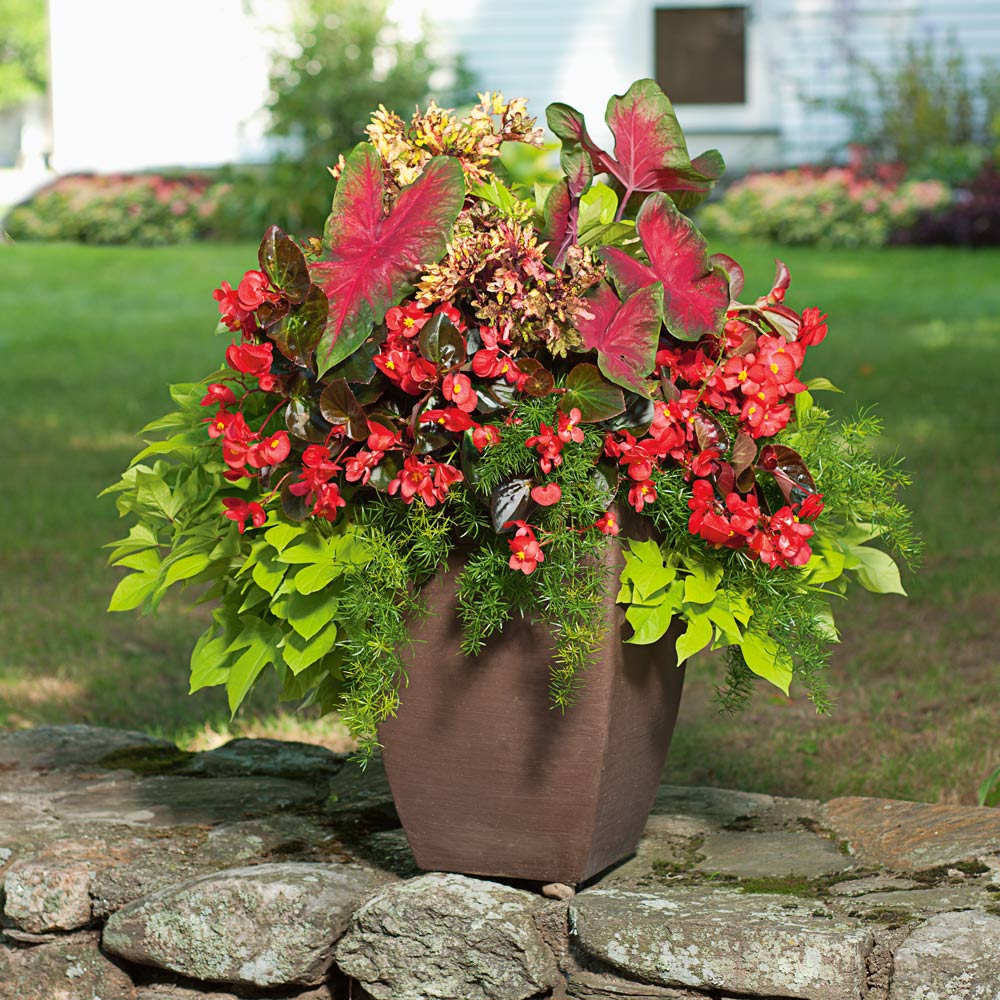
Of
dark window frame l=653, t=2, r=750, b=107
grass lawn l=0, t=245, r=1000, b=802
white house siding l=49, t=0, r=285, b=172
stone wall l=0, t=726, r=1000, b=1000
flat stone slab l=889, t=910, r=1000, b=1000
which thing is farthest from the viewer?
white house siding l=49, t=0, r=285, b=172

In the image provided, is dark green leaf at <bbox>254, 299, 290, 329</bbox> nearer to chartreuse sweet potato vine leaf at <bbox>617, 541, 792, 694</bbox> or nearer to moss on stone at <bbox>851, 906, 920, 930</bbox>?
chartreuse sweet potato vine leaf at <bbox>617, 541, 792, 694</bbox>

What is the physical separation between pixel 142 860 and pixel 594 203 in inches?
56.0

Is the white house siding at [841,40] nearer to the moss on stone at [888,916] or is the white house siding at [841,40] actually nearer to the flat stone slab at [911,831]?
the flat stone slab at [911,831]

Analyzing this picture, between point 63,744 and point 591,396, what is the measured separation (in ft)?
5.66

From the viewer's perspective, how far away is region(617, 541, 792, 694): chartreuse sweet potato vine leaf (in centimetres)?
223

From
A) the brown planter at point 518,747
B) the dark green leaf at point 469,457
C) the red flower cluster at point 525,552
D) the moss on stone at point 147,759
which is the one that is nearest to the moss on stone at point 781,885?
the brown planter at point 518,747

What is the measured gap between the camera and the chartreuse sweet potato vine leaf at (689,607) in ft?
7.30

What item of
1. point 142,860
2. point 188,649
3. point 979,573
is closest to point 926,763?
point 979,573

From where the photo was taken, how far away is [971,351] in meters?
8.34

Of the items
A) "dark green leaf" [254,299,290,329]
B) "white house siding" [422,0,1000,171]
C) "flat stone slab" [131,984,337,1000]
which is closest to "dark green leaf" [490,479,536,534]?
"dark green leaf" [254,299,290,329]

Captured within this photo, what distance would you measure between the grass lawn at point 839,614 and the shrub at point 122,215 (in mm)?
4421

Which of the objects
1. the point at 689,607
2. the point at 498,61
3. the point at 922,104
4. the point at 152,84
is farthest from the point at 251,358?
the point at 152,84

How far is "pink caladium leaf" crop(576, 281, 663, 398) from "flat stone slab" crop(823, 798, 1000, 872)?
3.28ft

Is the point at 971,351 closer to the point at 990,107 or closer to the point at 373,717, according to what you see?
Result: the point at 373,717
